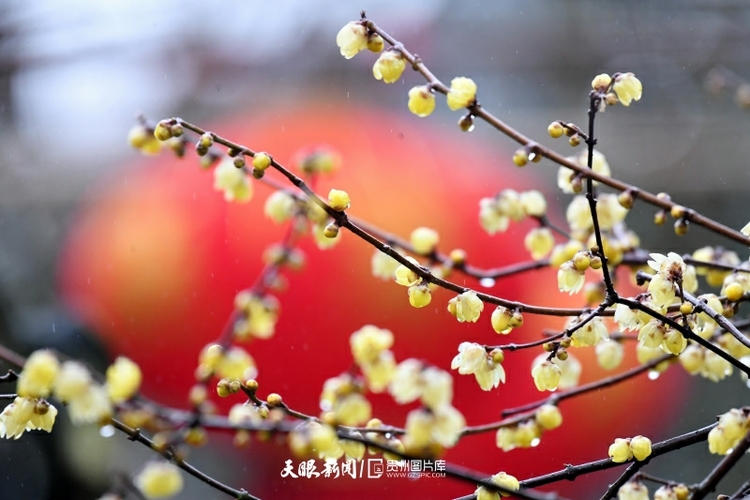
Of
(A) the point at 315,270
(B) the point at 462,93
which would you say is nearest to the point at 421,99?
(B) the point at 462,93

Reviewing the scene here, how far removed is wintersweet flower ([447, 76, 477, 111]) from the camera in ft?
1.26

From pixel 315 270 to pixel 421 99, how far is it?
577 millimetres

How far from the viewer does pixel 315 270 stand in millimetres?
939

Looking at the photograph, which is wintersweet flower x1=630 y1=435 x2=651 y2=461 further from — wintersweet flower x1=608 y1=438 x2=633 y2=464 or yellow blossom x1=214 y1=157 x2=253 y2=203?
yellow blossom x1=214 y1=157 x2=253 y2=203

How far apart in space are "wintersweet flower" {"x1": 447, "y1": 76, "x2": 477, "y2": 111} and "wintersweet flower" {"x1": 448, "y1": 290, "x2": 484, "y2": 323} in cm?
12

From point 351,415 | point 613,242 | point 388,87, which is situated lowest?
point 351,415

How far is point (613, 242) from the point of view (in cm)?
52

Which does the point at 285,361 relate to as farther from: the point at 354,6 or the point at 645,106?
the point at 645,106

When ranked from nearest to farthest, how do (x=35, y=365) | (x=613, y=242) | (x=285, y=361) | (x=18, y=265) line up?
(x=35, y=365), (x=613, y=242), (x=285, y=361), (x=18, y=265)

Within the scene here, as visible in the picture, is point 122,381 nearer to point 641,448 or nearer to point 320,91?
point 641,448

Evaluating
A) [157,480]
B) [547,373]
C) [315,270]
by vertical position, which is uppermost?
[315,270]

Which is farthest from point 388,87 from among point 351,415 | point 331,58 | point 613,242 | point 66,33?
point 351,415

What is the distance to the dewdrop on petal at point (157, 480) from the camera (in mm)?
262

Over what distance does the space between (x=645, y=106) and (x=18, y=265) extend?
1.09 meters
